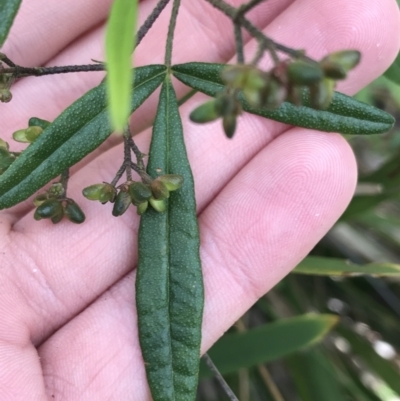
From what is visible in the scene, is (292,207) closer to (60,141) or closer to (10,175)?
(60,141)

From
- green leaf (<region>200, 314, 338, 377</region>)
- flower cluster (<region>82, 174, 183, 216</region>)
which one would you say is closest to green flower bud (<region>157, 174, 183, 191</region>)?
flower cluster (<region>82, 174, 183, 216</region>)

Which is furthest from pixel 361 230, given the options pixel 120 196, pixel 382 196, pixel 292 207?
pixel 120 196

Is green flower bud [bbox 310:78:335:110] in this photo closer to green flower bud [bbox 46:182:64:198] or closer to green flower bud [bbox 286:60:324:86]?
green flower bud [bbox 286:60:324:86]

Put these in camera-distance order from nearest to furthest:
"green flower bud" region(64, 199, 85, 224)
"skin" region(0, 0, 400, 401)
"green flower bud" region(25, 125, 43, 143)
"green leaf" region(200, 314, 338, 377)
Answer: "green flower bud" region(25, 125, 43, 143) < "green flower bud" region(64, 199, 85, 224) < "skin" region(0, 0, 400, 401) < "green leaf" region(200, 314, 338, 377)

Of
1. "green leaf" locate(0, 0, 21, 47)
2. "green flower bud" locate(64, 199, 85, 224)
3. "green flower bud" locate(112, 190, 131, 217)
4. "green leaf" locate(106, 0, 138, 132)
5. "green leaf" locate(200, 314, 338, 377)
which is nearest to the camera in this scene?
"green leaf" locate(106, 0, 138, 132)

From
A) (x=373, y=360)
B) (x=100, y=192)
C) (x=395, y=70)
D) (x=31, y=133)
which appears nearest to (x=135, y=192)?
(x=100, y=192)

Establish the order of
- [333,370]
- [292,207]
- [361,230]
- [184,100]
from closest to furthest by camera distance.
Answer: [292,207] → [184,100] → [333,370] → [361,230]
